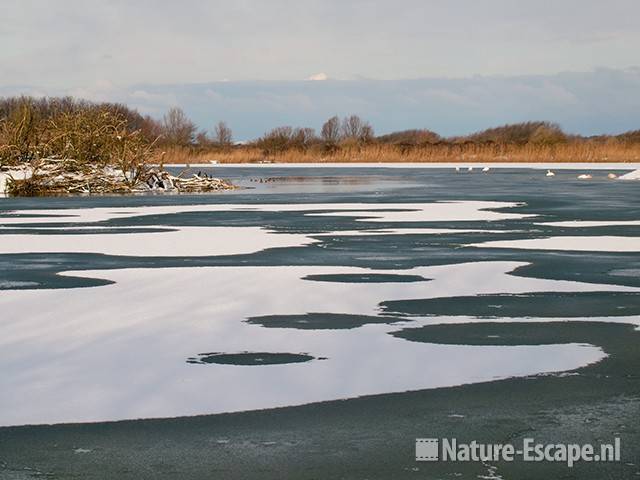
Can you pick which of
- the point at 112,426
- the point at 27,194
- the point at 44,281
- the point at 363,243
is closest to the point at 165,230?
the point at 363,243

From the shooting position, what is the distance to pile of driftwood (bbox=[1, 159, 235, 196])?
28.0 metres

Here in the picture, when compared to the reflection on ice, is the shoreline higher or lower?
lower

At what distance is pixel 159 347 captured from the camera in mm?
6609

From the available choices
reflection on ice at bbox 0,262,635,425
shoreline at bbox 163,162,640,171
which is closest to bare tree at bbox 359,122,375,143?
shoreline at bbox 163,162,640,171

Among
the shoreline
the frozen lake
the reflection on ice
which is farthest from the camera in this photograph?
the shoreline

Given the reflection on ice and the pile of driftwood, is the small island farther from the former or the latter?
the reflection on ice

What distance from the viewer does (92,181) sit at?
29.1m

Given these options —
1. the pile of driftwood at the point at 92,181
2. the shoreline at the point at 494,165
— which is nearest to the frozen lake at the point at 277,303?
the pile of driftwood at the point at 92,181

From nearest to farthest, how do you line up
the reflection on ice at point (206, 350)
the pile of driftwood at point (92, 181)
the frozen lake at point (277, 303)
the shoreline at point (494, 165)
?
the reflection on ice at point (206, 350) < the frozen lake at point (277, 303) < the pile of driftwood at point (92, 181) < the shoreline at point (494, 165)

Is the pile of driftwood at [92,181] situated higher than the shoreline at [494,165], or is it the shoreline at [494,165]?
the pile of driftwood at [92,181]

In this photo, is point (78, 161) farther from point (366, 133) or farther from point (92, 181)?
point (366, 133)

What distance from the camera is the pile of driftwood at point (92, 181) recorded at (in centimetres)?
2800

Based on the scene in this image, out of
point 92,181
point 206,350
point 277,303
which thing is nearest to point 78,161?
point 92,181

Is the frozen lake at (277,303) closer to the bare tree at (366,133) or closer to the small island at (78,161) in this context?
the small island at (78,161)
